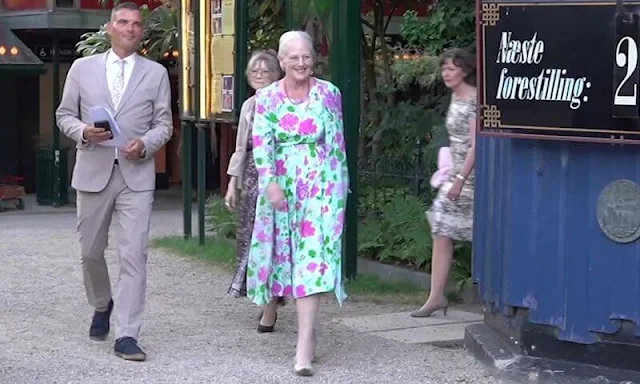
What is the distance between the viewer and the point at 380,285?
9211 millimetres

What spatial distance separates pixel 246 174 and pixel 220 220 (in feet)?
16.6

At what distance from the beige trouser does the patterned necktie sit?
1.29ft

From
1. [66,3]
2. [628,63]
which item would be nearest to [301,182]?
[628,63]

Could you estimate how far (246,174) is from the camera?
753 cm

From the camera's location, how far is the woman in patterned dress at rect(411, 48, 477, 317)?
7742 mm

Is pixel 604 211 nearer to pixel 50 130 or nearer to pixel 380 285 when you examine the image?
pixel 380 285

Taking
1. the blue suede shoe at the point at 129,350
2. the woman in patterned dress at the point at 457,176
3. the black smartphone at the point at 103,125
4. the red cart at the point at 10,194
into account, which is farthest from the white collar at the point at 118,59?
the red cart at the point at 10,194

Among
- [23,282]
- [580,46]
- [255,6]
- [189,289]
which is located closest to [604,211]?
[580,46]

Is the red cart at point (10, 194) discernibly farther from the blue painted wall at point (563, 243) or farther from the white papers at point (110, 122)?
the blue painted wall at point (563, 243)

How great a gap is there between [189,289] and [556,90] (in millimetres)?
4178

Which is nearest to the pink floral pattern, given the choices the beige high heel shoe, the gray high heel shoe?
the beige high heel shoe

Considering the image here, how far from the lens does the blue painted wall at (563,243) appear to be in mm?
5887

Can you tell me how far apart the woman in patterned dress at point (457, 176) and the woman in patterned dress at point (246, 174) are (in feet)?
3.78

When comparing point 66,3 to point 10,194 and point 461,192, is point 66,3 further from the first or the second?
point 461,192
